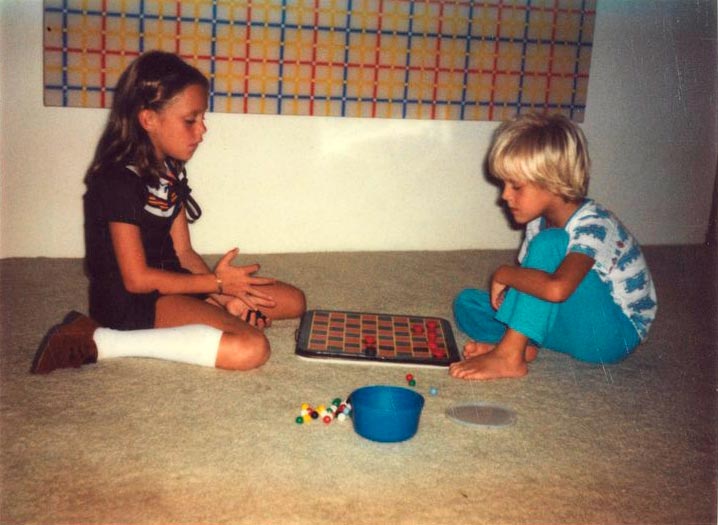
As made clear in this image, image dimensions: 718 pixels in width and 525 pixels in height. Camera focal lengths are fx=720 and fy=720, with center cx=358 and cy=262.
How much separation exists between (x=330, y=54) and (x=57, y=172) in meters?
0.80

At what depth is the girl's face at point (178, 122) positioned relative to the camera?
1.33m

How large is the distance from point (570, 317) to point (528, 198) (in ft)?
0.78

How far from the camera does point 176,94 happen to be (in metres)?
1.32

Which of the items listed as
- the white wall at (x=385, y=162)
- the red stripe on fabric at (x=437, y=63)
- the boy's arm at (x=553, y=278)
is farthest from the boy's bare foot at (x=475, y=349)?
the red stripe on fabric at (x=437, y=63)

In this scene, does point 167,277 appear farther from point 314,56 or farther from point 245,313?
point 314,56

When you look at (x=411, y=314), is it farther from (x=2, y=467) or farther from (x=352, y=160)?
(x=2, y=467)

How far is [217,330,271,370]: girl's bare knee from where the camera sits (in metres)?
1.26

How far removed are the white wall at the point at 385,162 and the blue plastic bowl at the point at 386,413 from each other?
3.64 feet

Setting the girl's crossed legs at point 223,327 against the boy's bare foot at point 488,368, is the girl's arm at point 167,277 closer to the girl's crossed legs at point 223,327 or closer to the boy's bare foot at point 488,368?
Answer: the girl's crossed legs at point 223,327

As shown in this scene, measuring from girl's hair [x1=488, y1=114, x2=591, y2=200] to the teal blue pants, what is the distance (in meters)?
0.09

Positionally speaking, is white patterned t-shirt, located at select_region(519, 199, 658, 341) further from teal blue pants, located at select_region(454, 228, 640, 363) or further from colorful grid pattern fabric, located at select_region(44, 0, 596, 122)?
colorful grid pattern fabric, located at select_region(44, 0, 596, 122)

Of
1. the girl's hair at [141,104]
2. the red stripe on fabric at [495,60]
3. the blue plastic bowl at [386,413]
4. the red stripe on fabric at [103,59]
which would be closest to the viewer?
the blue plastic bowl at [386,413]

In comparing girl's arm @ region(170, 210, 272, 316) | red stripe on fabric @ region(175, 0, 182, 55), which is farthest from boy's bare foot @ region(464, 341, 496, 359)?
red stripe on fabric @ region(175, 0, 182, 55)

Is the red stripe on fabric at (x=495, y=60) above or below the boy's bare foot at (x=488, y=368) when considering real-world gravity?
above
